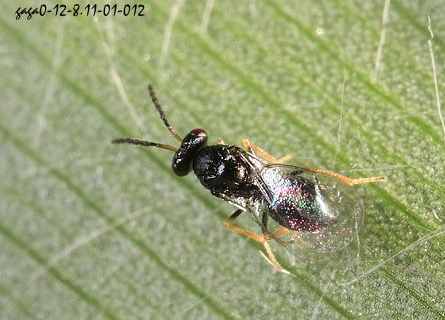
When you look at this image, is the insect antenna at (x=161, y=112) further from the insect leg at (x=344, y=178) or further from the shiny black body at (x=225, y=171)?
the insect leg at (x=344, y=178)

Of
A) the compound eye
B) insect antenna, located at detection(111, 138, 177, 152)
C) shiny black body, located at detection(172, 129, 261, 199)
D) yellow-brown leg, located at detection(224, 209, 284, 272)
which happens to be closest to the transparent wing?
shiny black body, located at detection(172, 129, 261, 199)

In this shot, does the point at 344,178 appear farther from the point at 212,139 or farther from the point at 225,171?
the point at 212,139

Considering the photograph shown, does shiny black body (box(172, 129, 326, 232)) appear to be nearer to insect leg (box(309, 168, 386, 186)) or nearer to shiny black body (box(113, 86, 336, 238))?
shiny black body (box(113, 86, 336, 238))

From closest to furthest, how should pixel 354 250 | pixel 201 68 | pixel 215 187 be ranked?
pixel 354 250 → pixel 215 187 → pixel 201 68

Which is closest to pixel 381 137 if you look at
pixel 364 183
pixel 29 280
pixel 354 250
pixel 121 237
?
pixel 364 183

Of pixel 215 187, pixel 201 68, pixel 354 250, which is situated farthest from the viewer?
pixel 201 68

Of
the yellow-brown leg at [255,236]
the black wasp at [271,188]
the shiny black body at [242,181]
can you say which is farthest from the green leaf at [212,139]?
the shiny black body at [242,181]

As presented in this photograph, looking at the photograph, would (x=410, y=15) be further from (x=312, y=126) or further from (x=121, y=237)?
(x=121, y=237)
